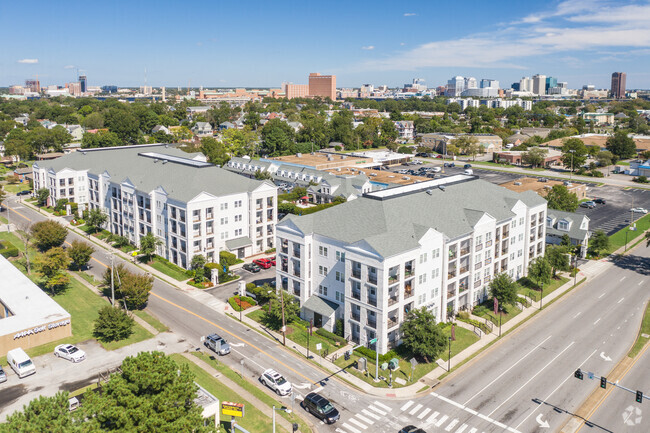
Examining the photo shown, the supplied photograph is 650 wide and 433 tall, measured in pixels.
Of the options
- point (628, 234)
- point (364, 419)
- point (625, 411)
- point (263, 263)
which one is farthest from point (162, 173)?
point (628, 234)

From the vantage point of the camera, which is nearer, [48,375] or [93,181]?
[48,375]

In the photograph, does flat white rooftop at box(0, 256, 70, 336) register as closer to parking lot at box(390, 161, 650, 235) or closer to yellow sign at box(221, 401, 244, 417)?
yellow sign at box(221, 401, 244, 417)

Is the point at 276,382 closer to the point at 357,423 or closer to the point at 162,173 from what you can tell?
the point at 357,423

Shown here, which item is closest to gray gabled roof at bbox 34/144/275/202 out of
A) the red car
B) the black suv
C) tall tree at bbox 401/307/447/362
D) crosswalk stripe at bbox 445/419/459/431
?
the red car

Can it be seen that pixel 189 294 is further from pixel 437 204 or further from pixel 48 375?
pixel 437 204

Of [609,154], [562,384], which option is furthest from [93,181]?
[609,154]

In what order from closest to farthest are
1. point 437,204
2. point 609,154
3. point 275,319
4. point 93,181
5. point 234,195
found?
point 275,319, point 437,204, point 234,195, point 93,181, point 609,154

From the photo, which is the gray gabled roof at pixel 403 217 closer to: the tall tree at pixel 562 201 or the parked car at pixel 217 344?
the parked car at pixel 217 344
